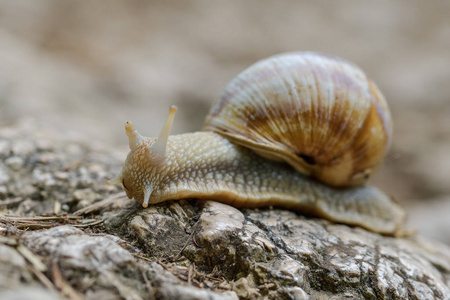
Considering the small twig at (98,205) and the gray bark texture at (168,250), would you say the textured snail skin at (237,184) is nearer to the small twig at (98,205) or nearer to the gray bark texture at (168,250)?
the gray bark texture at (168,250)

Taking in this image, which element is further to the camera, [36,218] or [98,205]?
[98,205]

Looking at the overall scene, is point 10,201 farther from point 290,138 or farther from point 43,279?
point 290,138

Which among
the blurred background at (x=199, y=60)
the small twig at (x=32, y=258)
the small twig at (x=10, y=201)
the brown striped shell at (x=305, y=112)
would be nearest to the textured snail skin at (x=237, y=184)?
the brown striped shell at (x=305, y=112)

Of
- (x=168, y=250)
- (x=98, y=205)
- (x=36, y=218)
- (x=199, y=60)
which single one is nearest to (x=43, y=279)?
(x=168, y=250)

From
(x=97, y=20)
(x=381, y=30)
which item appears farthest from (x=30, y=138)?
(x=381, y=30)

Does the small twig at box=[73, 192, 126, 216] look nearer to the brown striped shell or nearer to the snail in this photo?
the snail
